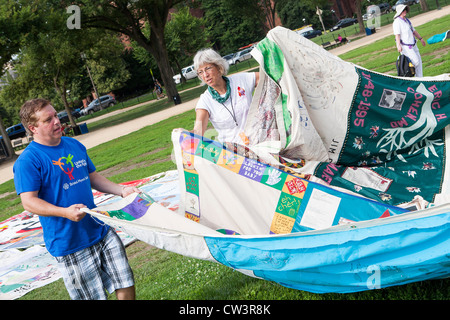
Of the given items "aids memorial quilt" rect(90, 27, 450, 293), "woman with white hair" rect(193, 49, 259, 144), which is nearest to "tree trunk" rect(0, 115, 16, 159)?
"woman with white hair" rect(193, 49, 259, 144)

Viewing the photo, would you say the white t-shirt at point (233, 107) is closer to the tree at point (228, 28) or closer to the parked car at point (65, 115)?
the parked car at point (65, 115)

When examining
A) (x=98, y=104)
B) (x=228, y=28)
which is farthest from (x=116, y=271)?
(x=228, y=28)

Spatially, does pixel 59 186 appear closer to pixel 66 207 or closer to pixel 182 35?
pixel 66 207

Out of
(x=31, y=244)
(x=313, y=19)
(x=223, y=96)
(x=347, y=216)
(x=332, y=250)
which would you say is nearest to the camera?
(x=332, y=250)

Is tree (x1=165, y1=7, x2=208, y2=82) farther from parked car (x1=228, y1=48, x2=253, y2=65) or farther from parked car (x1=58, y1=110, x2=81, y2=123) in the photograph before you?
parked car (x1=58, y1=110, x2=81, y2=123)

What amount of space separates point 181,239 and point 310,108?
7.22 ft

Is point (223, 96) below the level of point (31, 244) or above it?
above

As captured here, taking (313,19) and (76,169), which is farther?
(313,19)

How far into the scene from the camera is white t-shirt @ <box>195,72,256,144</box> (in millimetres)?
4824

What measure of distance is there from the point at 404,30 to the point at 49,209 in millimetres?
9011

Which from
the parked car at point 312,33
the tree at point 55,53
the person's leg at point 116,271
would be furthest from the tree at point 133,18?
the parked car at point 312,33
